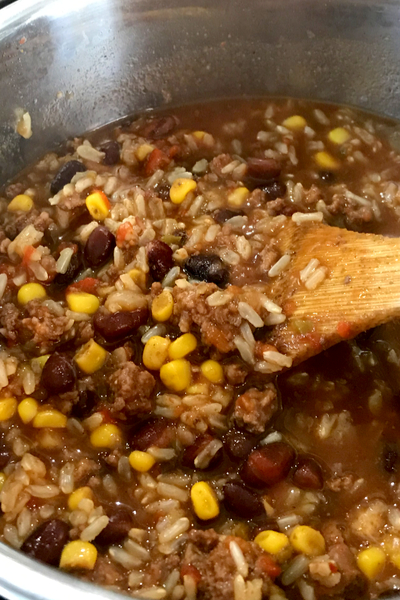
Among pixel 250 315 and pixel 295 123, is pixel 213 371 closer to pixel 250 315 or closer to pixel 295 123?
pixel 250 315

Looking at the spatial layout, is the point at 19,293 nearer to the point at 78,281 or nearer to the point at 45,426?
Answer: the point at 78,281

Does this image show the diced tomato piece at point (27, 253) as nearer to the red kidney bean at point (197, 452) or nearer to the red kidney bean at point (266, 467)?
the red kidney bean at point (197, 452)

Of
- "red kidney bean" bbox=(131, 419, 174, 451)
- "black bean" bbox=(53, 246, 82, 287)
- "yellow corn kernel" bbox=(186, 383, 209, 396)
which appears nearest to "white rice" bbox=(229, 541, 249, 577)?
"red kidney bean" bbox=(131, 419, 174, 451)

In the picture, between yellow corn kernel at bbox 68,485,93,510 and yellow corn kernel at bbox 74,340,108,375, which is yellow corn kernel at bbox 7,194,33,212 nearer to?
yellow corn kernel at bbox 74,340,108,375

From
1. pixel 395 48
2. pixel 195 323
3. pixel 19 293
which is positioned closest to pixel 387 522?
pixel 195 323

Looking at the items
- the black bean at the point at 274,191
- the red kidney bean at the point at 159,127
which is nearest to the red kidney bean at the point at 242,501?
the black bean at the point at 274,191
